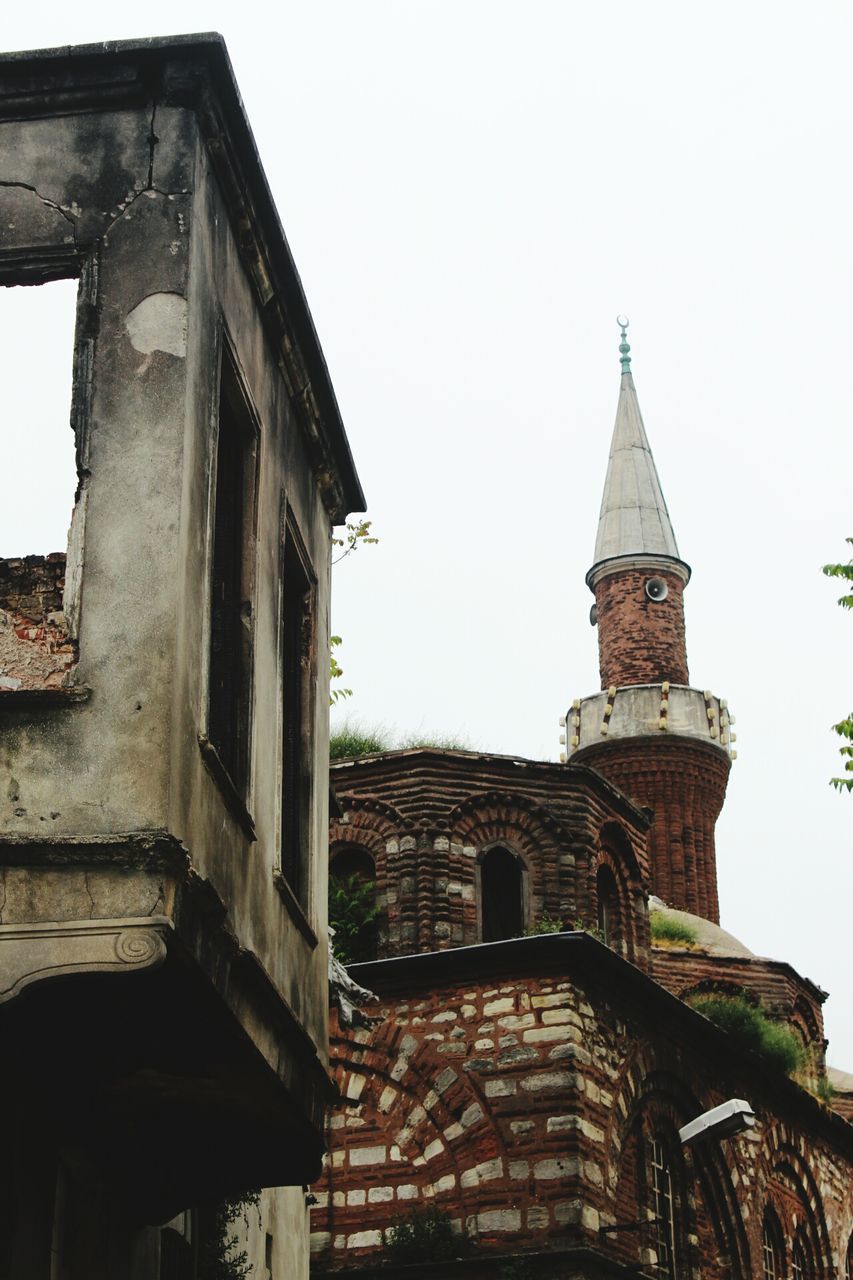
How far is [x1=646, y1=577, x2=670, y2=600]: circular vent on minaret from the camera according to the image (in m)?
35.0

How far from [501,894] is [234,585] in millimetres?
15296

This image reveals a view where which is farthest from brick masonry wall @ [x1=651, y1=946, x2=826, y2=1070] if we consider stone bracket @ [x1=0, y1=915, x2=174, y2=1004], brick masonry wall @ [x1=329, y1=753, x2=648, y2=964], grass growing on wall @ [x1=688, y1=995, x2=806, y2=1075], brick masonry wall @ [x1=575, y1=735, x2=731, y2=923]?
stone bracket @ [x1=0, y1=915, x2=174, y2=1004]

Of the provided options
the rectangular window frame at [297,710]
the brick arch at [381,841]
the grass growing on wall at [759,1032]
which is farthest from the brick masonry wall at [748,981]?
the rectangular window frame at [297,710]

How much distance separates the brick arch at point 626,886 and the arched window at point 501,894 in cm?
125

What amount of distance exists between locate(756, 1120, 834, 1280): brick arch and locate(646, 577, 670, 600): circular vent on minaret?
47.4 feet

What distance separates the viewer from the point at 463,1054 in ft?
58.4

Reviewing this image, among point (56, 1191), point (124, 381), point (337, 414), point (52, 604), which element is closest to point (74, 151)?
point (124, 381)

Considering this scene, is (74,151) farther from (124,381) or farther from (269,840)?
(269,840)

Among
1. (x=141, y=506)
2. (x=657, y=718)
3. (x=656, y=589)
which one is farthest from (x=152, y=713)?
(x=656, y=589)

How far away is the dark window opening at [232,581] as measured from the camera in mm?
8117

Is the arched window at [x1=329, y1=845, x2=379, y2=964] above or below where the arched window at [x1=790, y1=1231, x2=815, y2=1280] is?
above

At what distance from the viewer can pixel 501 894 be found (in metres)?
23.2

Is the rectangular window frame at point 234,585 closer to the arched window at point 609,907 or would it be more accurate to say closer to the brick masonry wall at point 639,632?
the arched window at point 609,907

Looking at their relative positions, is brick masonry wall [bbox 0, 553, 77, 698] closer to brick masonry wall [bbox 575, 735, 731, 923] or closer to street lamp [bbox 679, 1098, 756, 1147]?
street lamp [bbox 679, 1098, 756, 1147]
